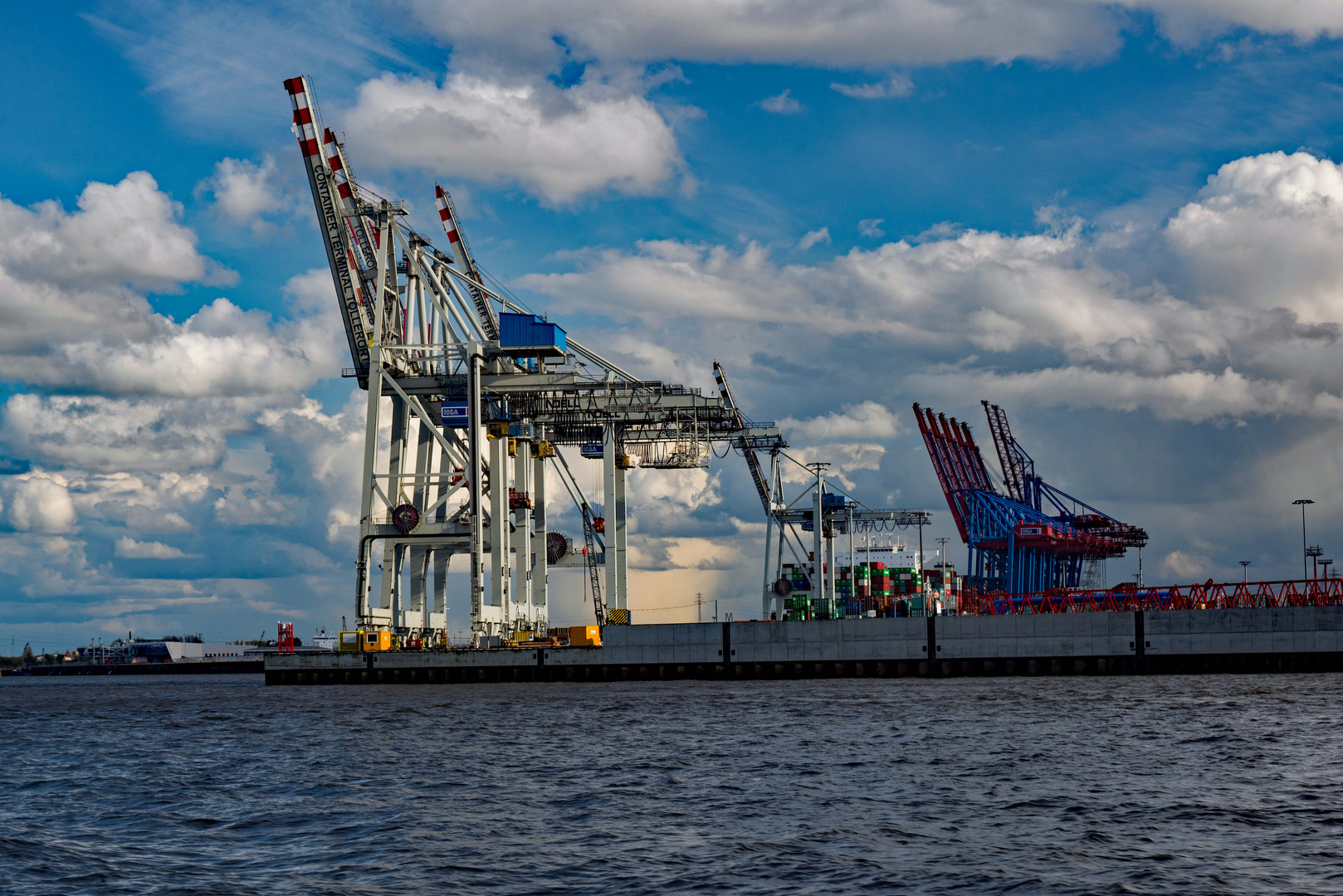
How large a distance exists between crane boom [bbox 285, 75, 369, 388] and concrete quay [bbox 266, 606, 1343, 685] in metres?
20.8

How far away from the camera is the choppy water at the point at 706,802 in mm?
19188

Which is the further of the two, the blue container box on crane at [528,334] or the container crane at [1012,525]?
the container crane at [1012,525]

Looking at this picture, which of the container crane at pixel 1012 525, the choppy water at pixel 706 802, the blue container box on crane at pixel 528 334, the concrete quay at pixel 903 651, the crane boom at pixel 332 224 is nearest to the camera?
the choppy water at pixel 706 802

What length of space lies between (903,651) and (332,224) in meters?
47.0

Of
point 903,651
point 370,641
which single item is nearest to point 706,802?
point 903,651

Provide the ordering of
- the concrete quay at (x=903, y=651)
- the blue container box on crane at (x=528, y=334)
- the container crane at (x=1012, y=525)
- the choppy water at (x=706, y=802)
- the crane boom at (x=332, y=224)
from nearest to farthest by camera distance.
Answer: the choppy water at (x=706, y=802) → the concrete quay at (x=903, y=651) → the blue container box on crane at (x=528, y=334) → the crane boom at (x=332, y=224) → the container crane at (x=1012, y=525)

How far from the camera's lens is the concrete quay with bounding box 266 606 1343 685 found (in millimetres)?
74562

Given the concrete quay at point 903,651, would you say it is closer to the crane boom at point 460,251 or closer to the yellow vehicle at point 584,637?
the yellow vehicle at point 584,637

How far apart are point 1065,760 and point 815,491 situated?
79.0 meters

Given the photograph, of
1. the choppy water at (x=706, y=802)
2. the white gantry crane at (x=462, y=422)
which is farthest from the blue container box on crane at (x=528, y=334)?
the choppy water at (x=706, y=802)

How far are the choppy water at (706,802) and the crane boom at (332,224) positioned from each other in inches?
1544

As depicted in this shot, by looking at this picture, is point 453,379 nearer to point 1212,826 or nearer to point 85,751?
point 85,751

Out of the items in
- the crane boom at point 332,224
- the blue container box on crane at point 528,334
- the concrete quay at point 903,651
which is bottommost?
the concrete quay at point 903,651

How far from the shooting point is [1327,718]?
131ft
